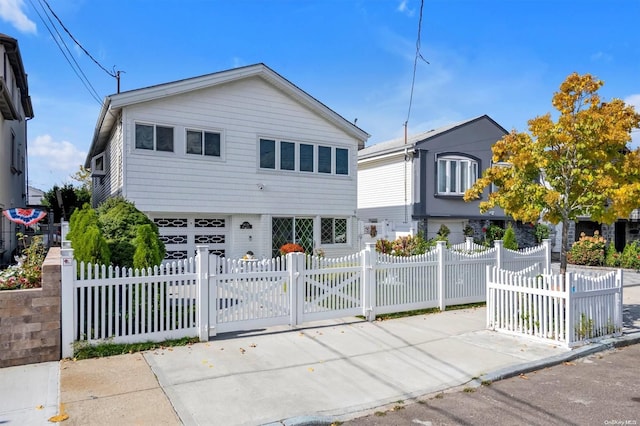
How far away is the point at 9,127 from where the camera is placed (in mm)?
14094

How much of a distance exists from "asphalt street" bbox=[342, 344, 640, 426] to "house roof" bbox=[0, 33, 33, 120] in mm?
11113

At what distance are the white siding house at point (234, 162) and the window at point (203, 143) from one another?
0.11ft

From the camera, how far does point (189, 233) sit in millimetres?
14523

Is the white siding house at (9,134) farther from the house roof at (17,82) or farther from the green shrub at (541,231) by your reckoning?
the green shrub at (541,231)

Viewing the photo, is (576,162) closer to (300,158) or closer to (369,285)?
(369,285)

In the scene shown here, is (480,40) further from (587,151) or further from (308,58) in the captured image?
(308,58)

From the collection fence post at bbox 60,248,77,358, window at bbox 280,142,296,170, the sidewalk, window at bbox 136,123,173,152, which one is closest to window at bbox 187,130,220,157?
window at bbox 136,123,173,152

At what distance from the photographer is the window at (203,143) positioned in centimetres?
1419

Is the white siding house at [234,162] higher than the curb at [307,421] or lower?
higher

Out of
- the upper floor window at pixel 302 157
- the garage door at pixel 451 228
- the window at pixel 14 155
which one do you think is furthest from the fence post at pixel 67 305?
the garage door at pixel 451 228

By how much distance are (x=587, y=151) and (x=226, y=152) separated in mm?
10283

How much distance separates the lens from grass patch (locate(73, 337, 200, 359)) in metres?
6.15

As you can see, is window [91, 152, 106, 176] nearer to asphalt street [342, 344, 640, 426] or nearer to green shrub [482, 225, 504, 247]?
asphalt street [342, 344, 640, 426]

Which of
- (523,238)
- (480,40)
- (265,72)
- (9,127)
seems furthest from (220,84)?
(523,238)
